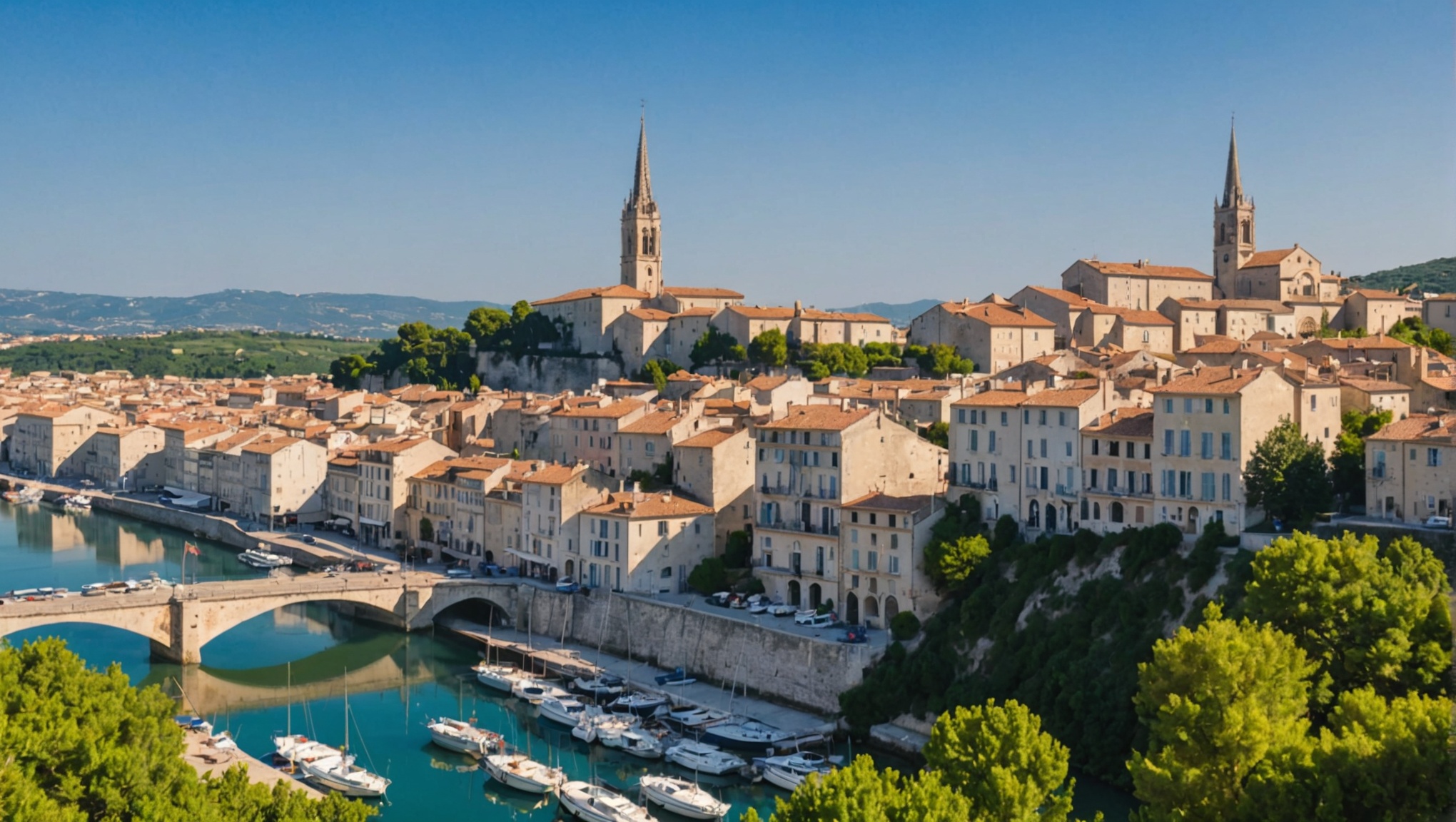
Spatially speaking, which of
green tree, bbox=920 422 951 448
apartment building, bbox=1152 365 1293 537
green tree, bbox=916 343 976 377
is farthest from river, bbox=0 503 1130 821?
green tree, bbox=916 343 976 377

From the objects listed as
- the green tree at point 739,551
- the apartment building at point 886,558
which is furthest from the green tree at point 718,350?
the apartment building at point 886,558

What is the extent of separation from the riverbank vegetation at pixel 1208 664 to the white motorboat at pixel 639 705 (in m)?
4.47

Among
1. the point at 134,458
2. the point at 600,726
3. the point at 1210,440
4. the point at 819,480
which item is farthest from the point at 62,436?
the point at 1210,440

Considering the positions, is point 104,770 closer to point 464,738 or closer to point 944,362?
point 464,738

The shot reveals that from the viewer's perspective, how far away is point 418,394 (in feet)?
246

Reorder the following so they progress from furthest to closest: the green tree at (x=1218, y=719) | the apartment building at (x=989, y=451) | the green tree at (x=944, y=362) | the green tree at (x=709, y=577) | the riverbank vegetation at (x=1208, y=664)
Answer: the green tree at (x=944, y=362)
the green tree at (x=709, y=577)
the apartment building at (x=989, y=451)
the green tree at (x=1218, y=719)
the riverbank vegetation at (x=1208, y=664)

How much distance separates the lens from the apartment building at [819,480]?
39.0 meters

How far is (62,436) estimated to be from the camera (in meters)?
82.9

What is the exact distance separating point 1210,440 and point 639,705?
1427 centimetres

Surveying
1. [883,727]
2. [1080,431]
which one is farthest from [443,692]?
[1080,431]

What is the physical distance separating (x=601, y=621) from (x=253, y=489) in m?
27.3

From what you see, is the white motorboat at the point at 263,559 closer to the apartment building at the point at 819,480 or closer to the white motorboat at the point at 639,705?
the apartment building at the point at 819,480

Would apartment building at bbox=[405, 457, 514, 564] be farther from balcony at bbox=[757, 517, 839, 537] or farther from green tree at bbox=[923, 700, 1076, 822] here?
green tree at bbox=[923, 700, 1076, 822]

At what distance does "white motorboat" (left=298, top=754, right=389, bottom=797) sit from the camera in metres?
29.2
